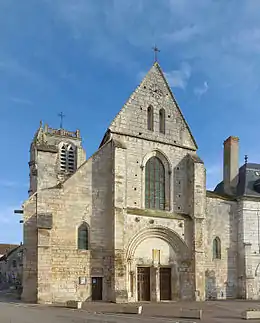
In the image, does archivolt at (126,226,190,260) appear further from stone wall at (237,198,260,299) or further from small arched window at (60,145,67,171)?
small arched window at (60,145,67,171)

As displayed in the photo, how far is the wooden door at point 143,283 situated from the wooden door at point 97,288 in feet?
8.18

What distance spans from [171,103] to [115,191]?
7.90 meters

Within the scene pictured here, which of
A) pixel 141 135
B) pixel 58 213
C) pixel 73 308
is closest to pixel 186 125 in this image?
pixel 141 135

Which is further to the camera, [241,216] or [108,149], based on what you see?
[241,216]

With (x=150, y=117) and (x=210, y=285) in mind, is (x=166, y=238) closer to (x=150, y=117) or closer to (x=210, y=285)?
(x=210, y=285)

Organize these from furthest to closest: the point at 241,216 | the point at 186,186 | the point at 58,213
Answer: the point at 241,216
the point at 186,186
the point at 58,213

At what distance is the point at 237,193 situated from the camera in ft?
101

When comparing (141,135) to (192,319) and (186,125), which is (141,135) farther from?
(192,319)

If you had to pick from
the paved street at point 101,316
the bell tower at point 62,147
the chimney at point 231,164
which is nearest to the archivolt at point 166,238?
the paved street at point 101,316

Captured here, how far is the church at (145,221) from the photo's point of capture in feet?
74.4

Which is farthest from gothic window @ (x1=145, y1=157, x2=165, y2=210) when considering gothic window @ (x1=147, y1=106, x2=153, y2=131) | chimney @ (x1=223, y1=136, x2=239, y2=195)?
chimney @ (x1=223, y1=136, x2=239, y2=195)

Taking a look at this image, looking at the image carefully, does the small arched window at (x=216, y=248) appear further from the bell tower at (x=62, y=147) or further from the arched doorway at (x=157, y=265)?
the bell tower at (x=62, y=147)

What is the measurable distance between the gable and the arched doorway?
19.4ft

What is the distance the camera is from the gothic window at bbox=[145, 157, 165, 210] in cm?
2623
